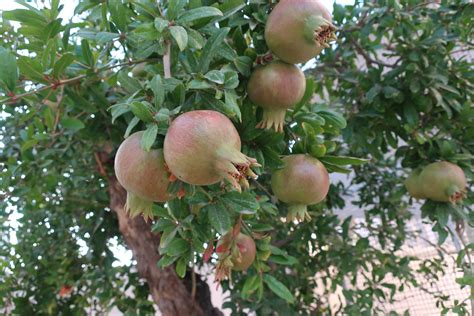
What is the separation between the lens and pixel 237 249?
98 centimetres

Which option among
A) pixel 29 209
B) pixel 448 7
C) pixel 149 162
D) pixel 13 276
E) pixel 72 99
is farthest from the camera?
pixel 13 276

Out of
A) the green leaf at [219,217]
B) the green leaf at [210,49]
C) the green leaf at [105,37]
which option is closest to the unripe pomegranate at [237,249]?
the green leaf at [219,217]

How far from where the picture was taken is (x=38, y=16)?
1.09 m

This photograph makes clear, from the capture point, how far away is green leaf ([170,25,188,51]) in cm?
68

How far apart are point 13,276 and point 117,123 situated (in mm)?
1403

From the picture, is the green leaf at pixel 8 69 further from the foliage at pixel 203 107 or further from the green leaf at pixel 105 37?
the green leaf at pixel 105 37

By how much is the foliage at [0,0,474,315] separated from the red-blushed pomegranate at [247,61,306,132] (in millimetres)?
28

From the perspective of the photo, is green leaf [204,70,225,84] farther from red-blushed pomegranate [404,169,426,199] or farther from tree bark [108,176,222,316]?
tree bark [108,176,222,316]

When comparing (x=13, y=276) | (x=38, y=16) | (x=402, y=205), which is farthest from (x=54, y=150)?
(x=402, y=205)

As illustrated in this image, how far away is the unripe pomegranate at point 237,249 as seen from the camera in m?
0.96

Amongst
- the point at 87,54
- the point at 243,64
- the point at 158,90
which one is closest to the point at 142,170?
the point at 158,90

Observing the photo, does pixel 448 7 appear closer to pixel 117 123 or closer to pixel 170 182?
pixel 117 123

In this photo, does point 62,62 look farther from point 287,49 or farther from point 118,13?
point 287,49

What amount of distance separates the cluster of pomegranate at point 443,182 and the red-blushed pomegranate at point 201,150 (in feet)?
3.14
